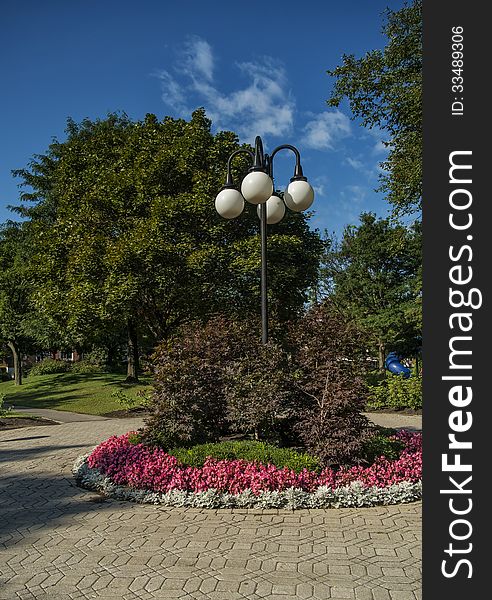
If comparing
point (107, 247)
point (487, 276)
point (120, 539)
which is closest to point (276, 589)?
point (120, 539)

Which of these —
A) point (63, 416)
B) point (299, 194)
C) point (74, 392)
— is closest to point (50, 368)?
point (74, 392)

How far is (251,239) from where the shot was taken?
1700 centimetres

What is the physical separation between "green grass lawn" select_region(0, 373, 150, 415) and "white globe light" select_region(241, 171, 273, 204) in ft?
42.3

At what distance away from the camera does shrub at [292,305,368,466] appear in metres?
6.50

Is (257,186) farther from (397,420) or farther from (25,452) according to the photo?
(397,420)

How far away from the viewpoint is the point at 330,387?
6.90 meters

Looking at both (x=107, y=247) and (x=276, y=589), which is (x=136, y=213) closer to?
(x=107, y=247)

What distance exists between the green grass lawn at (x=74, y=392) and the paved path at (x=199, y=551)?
12.6 metres

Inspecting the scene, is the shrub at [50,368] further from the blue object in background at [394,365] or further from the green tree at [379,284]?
the blue object in background at [394,365]

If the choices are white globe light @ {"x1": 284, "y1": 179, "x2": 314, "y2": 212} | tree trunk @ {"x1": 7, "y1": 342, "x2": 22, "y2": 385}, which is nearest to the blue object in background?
white globe light @ {"x1": 284, "y1": 179, "x2": 314, "y2": 212}

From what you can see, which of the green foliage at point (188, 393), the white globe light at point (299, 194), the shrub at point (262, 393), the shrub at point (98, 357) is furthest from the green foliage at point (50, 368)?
the white globe light at point (299, 194)

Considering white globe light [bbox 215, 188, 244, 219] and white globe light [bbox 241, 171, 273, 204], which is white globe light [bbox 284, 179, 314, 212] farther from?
white globe light [bbox 215, 188, 244, 219]

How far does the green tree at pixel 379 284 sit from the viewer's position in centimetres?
2752

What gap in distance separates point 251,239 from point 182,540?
12.9m
